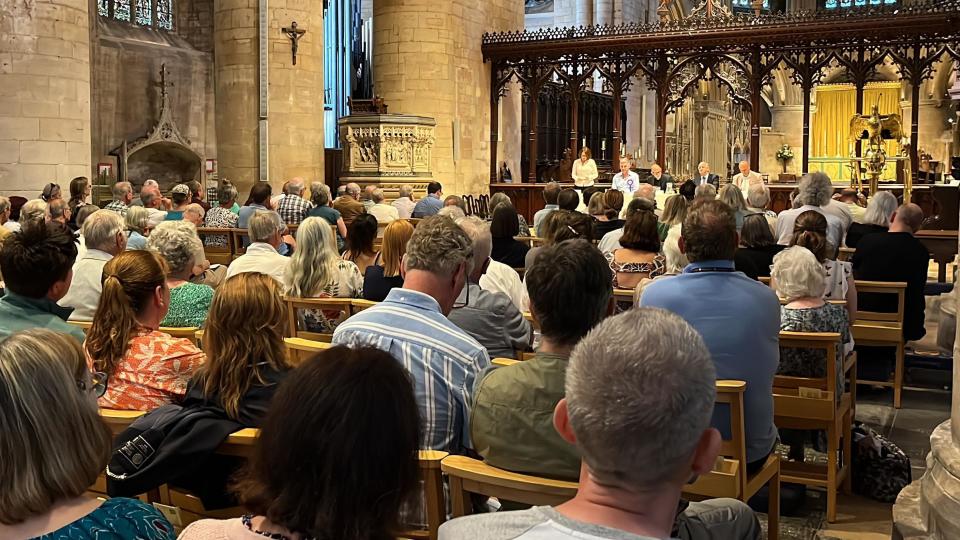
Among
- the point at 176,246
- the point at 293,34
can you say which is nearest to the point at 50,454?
the point at 176,246

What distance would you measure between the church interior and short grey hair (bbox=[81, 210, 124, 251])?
1.9 inches

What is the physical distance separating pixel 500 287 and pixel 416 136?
9.95 metres

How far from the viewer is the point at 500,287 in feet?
17.3

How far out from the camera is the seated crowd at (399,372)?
1505 mm

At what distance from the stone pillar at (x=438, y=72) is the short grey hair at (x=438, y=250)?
1338cm

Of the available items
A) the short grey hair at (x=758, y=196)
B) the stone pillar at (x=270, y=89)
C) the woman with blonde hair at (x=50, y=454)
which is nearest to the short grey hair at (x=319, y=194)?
the short grey hair at (x=758, y=196)

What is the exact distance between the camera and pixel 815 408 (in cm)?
418

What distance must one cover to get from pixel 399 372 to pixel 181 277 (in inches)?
121

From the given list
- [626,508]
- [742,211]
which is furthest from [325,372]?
[742,211]

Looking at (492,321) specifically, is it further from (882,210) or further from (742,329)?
(882,210)

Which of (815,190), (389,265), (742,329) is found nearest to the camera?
(742,329)

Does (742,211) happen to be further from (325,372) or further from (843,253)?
(325,372)

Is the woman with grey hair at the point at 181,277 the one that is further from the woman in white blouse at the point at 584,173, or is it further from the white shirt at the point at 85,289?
the woman in white blouse at the point at 584,173

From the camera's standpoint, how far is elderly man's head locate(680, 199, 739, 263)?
12.1ft
